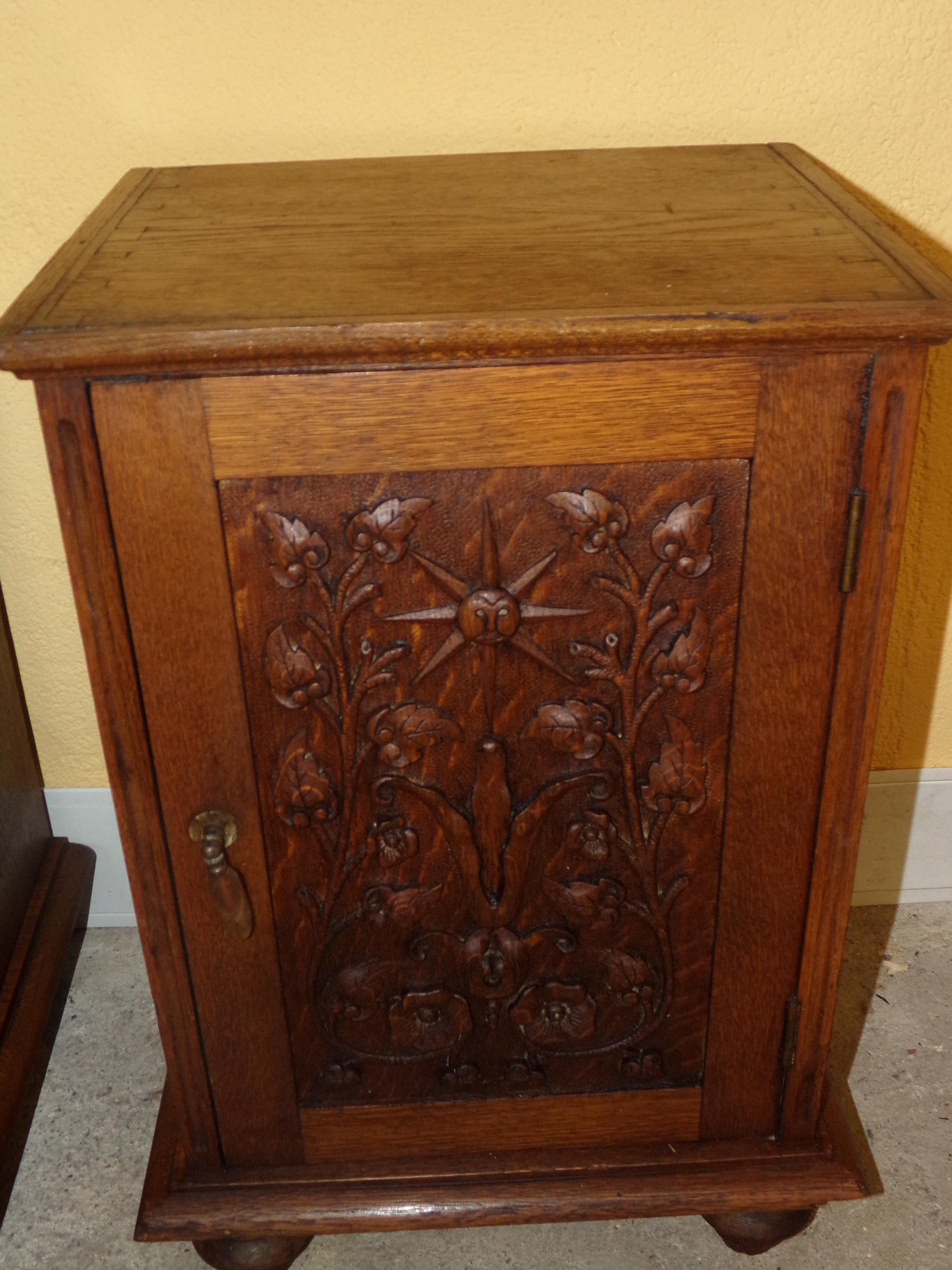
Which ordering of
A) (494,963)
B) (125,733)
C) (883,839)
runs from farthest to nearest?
(883,839), (494,963), (125,733)

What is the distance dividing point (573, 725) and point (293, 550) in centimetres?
26

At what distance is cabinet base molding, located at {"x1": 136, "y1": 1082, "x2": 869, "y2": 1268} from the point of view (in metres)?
1.15

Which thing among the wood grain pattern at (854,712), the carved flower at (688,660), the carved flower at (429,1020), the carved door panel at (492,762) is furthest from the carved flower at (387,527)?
the carved flower at (429,1020)

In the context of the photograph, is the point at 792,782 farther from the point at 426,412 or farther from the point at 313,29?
the point at 313,29

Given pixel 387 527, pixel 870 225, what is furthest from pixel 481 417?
pixel 870 225

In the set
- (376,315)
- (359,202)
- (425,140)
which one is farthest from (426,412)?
(425,140)

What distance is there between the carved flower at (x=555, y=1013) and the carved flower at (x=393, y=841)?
0.18 m

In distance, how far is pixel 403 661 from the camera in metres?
0.93

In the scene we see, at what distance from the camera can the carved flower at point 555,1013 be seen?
1089 mm

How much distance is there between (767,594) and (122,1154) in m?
0.97

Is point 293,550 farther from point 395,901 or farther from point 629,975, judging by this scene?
point 629,975

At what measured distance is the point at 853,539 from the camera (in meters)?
0.89

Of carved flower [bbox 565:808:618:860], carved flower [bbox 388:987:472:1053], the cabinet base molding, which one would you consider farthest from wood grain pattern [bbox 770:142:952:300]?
the cabinet base molding

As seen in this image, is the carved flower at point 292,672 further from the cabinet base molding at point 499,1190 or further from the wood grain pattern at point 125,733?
the cabinet base molding at point 499,1190
